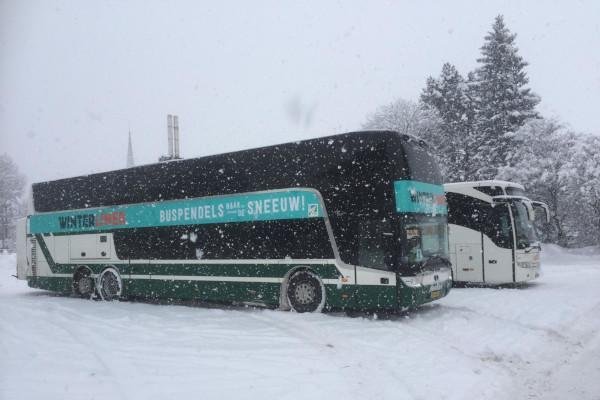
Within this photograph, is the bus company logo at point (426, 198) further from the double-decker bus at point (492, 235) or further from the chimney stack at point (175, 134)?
the chimney stack at point (175, 134)

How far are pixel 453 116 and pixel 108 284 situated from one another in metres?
40.4

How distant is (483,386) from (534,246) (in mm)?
10677

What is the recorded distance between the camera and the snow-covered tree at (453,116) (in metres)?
44.9

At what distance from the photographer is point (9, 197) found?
64375 mm

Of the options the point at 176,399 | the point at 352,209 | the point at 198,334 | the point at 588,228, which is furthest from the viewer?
the point at 588,228

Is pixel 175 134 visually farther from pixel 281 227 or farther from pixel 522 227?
pixel 281 227

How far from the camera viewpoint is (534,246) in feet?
50.7

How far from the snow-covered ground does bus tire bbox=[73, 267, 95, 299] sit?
294 cm

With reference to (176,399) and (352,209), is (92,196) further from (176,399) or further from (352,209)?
(176,399)

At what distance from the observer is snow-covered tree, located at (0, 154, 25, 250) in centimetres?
6369

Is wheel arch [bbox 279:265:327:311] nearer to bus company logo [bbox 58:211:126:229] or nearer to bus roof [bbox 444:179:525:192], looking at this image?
bus company logo [bbox 58:211:126:229]

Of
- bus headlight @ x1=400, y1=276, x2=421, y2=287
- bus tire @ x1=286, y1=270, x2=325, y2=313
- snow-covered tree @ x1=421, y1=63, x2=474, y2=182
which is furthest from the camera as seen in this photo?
snow-covered tree @ x1=421, y1=63, x2=474, y2=182

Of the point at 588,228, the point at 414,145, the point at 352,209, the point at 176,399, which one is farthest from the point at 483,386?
the point at 588,228

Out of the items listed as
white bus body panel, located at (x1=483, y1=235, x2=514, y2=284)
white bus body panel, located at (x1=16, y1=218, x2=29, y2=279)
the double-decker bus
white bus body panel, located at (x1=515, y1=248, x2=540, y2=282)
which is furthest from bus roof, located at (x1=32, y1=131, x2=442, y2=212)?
white bus body panel, located at (x1=515, y1=248, x2=540, y2=282)
